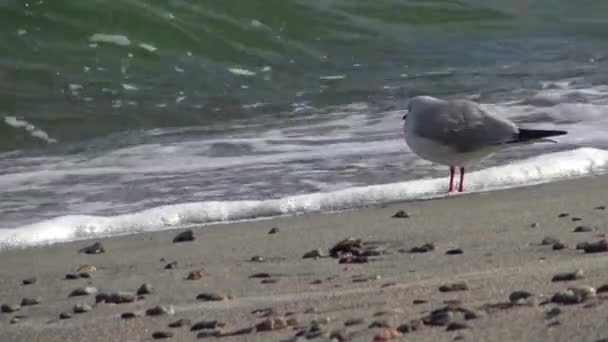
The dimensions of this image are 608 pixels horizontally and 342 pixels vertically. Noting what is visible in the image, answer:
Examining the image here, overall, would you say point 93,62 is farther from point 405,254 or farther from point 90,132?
point 405,254

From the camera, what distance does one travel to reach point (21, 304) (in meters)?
4.46

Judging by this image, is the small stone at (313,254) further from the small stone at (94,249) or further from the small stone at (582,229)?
the small stone at (94,249)

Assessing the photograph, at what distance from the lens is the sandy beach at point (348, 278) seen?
3.38 m

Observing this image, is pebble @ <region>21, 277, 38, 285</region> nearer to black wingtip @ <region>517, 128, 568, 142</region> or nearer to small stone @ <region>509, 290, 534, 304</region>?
small stone @ <region>509, 290, 534, 304</region>

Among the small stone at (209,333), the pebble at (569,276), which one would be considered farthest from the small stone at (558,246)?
the small stone at (209,333)

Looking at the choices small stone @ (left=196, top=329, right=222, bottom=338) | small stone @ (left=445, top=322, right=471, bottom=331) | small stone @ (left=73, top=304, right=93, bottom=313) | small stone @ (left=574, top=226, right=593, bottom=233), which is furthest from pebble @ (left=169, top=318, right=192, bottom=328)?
small stone @ (left=574, top=226, right=593, bottom=233)

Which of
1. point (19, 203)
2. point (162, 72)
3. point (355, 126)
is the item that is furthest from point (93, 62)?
point (19, 203)

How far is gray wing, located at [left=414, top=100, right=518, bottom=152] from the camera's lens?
22.0 ft

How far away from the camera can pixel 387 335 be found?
10.7 ft

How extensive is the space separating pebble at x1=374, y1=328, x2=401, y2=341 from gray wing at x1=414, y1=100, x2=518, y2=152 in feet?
11.4

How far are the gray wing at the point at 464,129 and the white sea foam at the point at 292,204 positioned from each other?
0.22m

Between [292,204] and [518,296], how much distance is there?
116 inches

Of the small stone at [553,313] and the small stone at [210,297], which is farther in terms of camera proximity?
the small stone at [210,297]

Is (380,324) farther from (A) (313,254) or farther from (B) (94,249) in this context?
(B) (94,249)
